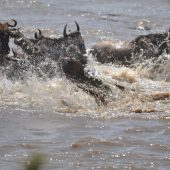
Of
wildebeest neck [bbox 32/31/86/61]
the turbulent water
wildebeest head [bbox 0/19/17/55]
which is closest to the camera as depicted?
the turbulent water

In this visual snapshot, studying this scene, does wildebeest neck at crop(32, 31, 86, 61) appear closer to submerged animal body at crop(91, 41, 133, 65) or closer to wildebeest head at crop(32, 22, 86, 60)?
wildebeest head at crop(32, 22, 86, 60)

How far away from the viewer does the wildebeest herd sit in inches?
322

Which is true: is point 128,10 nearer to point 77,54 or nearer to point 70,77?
point 77,54

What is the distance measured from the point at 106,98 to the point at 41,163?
19.8 feet

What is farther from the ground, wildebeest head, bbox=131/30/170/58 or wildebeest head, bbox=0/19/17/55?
wildebeest head, bbox=0/19/17/55

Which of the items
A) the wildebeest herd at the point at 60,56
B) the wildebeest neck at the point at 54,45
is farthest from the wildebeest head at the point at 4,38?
the wildebeest neck at the point at 54,45

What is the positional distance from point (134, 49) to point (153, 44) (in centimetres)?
44

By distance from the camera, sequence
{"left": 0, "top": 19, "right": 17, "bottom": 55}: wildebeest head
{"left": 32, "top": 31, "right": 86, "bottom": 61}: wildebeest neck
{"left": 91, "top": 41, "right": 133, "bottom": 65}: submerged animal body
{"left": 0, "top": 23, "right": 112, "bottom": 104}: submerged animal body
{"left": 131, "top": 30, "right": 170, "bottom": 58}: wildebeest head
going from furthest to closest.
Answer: {"left": 91, "top": 41, "right": 133, "bottom": 65}: submerged animal body
{"left": 131, "top": 30, "right": 170, "bottom": 58}: wildebeest head
{"left": 32, "top": 31, "right": 86, "bottom": 61}: wildebeest neck
{"left": 0, "top": 19, "right": 17, "bottom": 55}: wildebeest head
{"left": 0, "top": 23, "right": 112, "bottom": 104}: submerged animal body

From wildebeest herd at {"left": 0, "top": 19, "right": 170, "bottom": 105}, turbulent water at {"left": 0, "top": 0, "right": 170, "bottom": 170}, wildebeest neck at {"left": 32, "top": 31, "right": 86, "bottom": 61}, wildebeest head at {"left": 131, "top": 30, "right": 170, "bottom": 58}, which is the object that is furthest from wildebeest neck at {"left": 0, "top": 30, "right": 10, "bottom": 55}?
wildebeest head at {"left": 131, "top": 30, "right": 170, "bottom": 58}

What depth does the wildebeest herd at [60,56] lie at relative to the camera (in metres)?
8.18

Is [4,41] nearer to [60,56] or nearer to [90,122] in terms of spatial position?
[60,56]

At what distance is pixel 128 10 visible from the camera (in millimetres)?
23266

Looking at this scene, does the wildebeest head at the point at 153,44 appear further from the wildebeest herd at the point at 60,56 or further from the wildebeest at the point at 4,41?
the wildebeest at the point at 4,41

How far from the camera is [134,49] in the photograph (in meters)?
12.0
